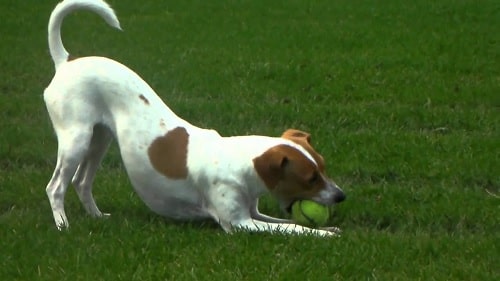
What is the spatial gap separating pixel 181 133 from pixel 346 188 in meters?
1.42

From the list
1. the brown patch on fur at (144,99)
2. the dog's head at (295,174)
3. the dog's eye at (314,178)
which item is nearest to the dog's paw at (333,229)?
the dog's head at (295,174)

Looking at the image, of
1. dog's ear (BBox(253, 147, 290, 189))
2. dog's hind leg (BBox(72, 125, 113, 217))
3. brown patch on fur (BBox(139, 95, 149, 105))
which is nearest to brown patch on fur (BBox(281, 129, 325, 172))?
dog's ear (BBox(253, 147, 290, 189))

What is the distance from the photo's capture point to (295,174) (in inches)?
247

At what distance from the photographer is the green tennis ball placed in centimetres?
647

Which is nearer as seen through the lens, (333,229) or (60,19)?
(333,229)

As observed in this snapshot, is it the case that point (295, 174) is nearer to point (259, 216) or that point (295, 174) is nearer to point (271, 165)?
point (271, 165)

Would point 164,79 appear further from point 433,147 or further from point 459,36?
point 459,36

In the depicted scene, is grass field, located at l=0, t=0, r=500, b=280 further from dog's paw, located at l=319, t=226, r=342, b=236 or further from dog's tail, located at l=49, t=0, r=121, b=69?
dog's tail, located at l=49, t=0, r=121, b=69

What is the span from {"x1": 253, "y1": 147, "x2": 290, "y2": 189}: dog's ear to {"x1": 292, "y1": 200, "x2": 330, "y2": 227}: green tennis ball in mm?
269

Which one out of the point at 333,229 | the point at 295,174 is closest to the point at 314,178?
the point at 295,174

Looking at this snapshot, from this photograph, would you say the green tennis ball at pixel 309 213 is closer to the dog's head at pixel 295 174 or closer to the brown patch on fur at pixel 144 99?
the dog's head at pixel 295 174

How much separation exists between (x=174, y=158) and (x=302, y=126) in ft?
9.46

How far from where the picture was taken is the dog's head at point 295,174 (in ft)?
20.5

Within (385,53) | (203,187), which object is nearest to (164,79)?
(385,53)
